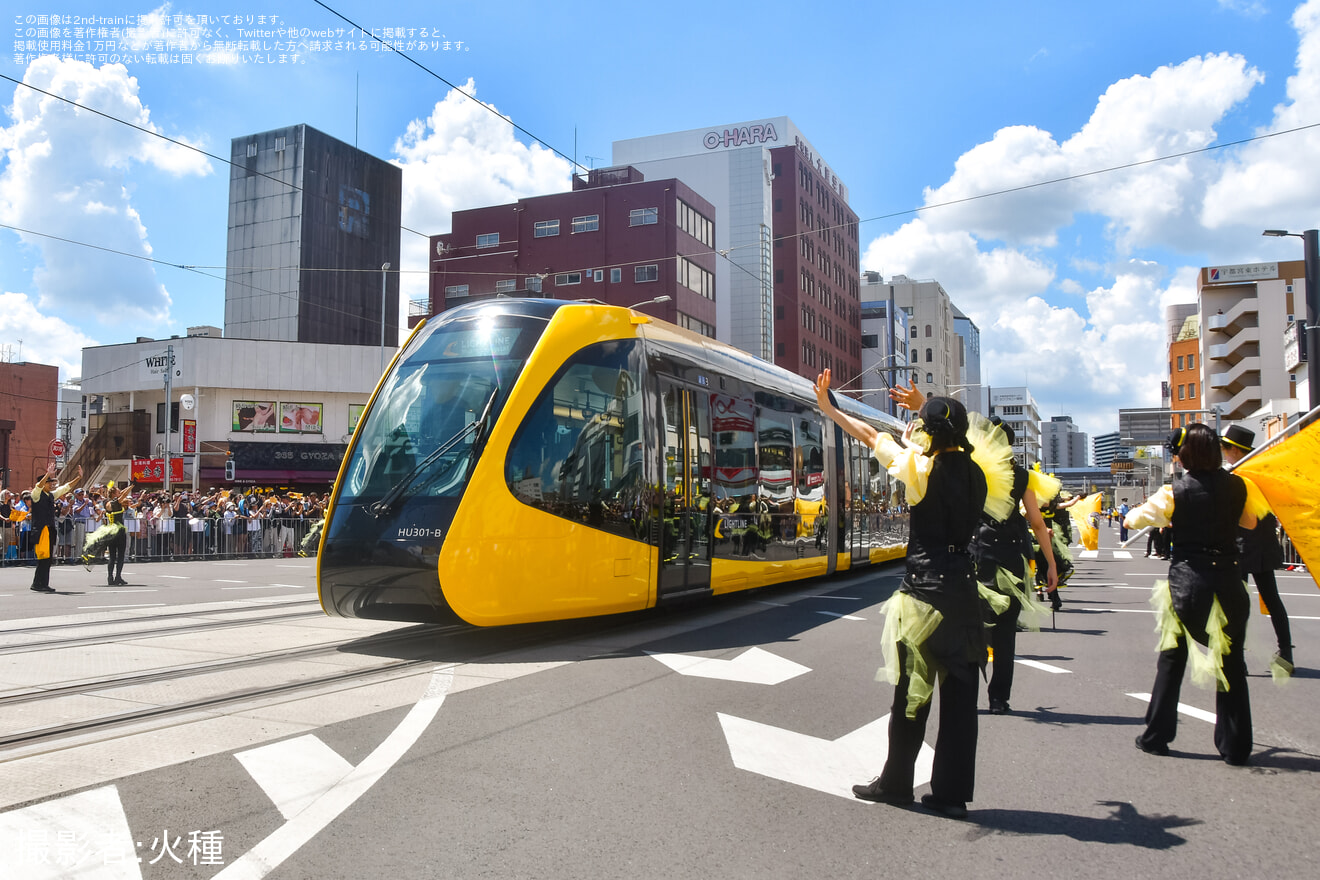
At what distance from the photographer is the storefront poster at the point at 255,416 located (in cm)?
5009

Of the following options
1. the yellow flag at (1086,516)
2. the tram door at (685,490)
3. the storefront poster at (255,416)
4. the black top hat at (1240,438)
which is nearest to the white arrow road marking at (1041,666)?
the black top hat at (1240,438)

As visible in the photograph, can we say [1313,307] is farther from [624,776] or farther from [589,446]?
[624,776]

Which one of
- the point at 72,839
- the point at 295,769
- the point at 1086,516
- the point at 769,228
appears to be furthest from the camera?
the point at 769,228

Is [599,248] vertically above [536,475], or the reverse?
[599,248]

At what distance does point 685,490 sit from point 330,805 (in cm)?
684

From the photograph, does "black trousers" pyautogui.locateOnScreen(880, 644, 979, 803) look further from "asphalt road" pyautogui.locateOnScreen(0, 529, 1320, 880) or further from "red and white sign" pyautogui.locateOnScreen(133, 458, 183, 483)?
"red and white sign" pyautogui.locateOnScreen(133, 458, 183, 483)

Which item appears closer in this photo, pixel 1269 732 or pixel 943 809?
pixel 943 809

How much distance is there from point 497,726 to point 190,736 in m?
1.66

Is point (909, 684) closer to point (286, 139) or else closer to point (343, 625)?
point (343, 625)

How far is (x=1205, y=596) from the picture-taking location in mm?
5285

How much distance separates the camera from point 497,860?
12.0ft

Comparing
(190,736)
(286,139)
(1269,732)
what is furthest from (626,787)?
(286,139)

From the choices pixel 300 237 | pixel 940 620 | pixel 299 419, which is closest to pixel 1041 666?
pixel 940 620

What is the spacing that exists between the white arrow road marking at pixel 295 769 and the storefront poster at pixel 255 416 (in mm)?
48690
